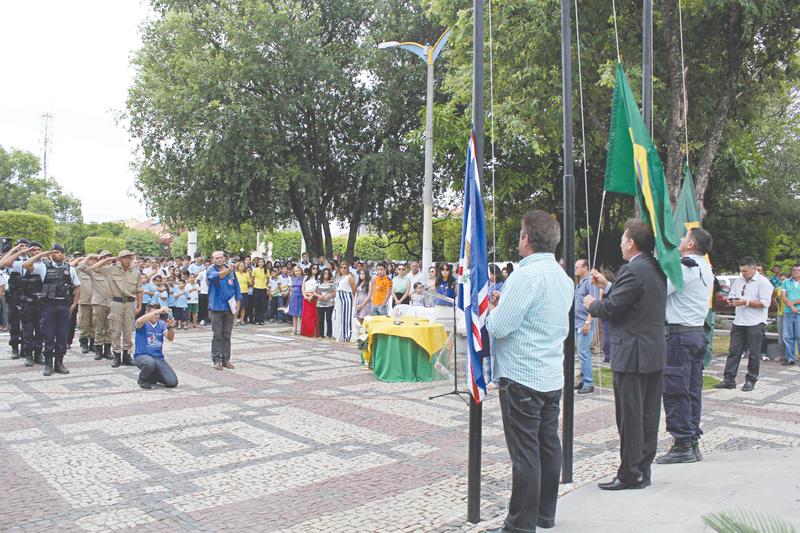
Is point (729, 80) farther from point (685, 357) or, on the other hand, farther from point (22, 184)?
point (22, 184)

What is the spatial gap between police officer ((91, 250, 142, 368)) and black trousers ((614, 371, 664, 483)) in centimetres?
920

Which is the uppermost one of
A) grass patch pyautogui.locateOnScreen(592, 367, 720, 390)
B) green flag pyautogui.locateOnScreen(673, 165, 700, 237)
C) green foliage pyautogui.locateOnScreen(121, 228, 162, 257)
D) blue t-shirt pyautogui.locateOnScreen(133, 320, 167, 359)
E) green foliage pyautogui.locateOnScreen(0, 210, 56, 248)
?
green foliage pyautogui.locateOnScreen(121, 228, 162, 257)

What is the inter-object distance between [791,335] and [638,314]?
407 inches

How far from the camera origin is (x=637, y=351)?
4941mm

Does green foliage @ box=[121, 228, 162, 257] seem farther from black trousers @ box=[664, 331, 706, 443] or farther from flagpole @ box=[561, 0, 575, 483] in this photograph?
flagpole @ box=[561, 0, 575, 483]

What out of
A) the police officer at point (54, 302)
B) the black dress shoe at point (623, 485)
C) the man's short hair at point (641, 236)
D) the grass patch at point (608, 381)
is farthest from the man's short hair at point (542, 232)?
the police officer at point (54, 302)

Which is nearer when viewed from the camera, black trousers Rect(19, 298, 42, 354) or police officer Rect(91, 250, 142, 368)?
black trousers Rect(19, 298, 42, 354)

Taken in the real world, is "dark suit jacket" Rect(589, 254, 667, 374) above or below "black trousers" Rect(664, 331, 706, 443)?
above

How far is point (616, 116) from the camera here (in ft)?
18.4

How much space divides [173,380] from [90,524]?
5.21 m

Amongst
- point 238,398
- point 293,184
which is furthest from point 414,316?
point 293,184

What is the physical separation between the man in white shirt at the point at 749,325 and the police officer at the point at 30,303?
431 inches

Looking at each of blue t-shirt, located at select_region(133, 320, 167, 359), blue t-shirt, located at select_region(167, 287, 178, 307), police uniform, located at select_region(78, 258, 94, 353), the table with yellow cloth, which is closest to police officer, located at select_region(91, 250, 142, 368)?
police uniform, located at select_region(78, 258, 94, 353)

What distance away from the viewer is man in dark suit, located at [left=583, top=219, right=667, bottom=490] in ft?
16.2
